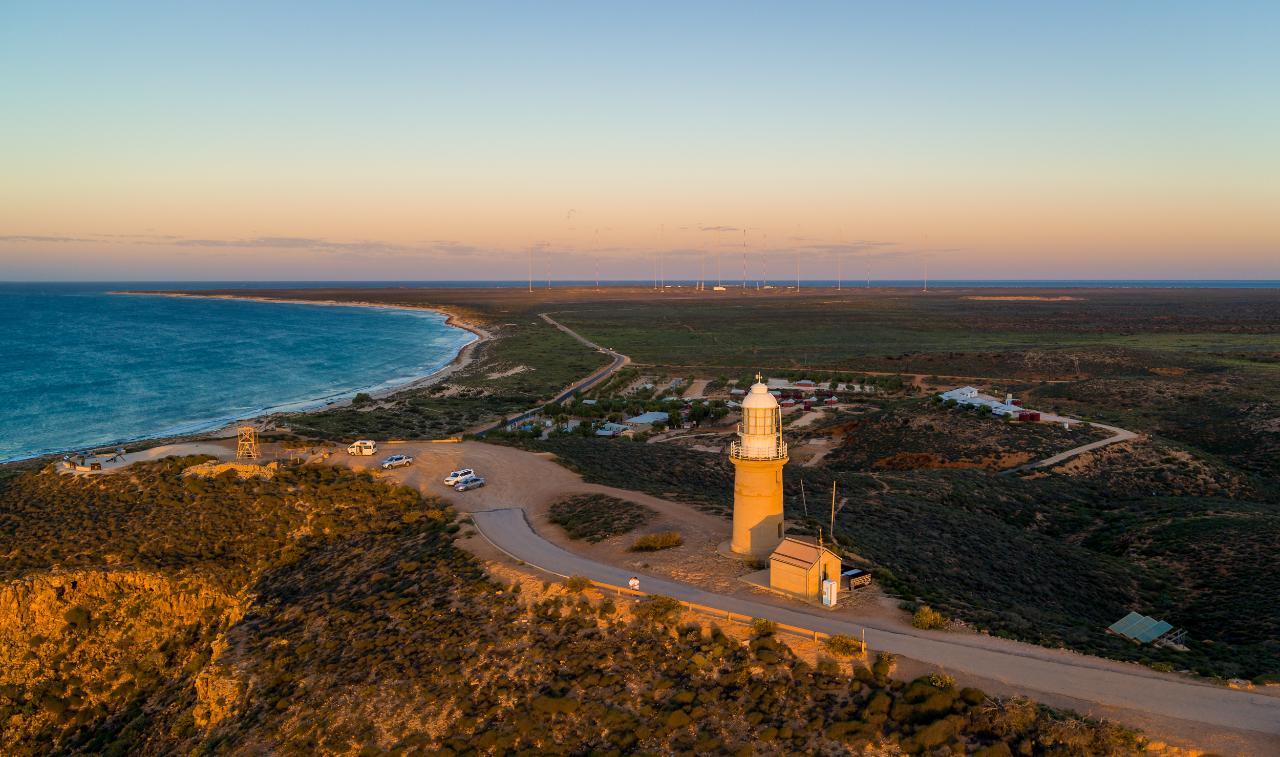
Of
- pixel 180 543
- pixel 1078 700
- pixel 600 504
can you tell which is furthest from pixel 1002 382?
pixel 180 543

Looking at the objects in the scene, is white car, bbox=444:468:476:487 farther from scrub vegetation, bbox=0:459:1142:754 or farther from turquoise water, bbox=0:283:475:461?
turquoise water, bbox=0:283:475:461

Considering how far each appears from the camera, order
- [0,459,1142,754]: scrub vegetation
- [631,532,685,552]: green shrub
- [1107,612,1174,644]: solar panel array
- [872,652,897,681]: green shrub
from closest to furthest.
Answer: [0,459,1142,754]: scrub vegetation
[872,652,897,681]: green shrub
[1107,612,1174,644]: solar panel array
[631,532,685,552]: green shrub

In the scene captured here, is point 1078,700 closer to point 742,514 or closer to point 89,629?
point 742,514

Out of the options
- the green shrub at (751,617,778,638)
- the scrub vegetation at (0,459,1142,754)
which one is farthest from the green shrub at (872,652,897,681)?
the green shrub at (751,617,778,638)

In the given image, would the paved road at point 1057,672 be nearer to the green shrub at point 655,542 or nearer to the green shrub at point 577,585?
the green shrub at point 577,585

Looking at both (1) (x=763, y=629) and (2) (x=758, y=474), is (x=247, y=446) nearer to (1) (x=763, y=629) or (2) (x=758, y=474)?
A: (2) (x=758, y=474)
